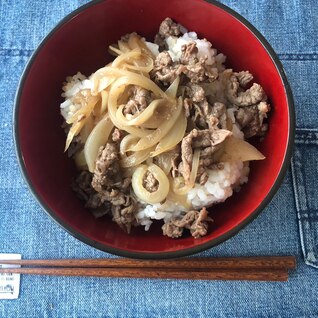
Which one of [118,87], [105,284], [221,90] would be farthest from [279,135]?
[105,284]

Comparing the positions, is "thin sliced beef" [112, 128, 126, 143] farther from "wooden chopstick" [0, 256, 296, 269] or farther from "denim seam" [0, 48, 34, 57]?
"denim seam" [0, 48, 34, 57]

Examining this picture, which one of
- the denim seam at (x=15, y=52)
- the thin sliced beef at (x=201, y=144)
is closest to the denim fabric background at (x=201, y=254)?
the denim seam at (x=15, y=52)

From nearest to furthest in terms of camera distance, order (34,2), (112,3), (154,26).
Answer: (112,3), (154,26), (34,2)

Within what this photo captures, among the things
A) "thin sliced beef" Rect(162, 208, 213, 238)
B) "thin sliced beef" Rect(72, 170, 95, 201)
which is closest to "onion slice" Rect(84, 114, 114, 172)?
"thin sliced beef" Rect(72, 170, 95, 201)

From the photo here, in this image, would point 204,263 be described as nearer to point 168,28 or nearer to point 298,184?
point 298,184

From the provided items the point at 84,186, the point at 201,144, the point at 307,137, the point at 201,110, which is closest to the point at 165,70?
the point at 201,110

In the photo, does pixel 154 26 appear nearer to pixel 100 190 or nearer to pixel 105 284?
pixel 100 190

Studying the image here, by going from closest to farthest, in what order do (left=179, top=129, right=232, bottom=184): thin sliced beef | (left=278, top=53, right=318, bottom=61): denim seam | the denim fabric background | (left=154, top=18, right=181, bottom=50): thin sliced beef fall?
1. (left=179, top=129, right=232, bottom=184): thin sliced beef
2. (left=154, top=18, right=181, bottom=50): thin sliced beef
3. the denim fabric background
4. (left=278, top=53, right=318, bottom=61): denim seam
